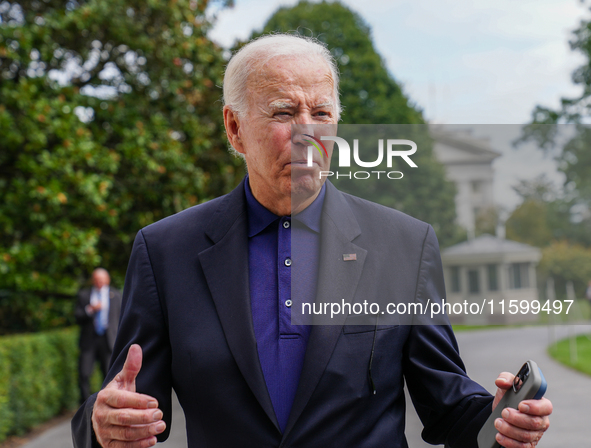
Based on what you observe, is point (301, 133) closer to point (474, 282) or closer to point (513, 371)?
point (474, 282)

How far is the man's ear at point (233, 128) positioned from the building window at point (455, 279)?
2.62 feet

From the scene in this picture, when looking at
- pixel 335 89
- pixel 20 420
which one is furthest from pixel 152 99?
pixel 335 89

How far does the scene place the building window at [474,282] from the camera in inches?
69.7

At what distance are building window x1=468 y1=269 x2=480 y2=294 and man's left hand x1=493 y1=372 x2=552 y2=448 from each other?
0.25 metres

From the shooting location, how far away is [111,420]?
166 cm

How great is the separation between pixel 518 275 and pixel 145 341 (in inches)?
43.5

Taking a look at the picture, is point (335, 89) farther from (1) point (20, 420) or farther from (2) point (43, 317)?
(2) point (43, 317)

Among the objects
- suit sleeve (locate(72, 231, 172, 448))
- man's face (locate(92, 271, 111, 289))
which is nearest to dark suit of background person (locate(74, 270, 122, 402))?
man's face (locate(92, 271, 111, 289))

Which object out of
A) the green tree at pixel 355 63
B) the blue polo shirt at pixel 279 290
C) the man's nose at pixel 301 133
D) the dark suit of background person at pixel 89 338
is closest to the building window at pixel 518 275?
the blue polo shirt at pixel 279 290

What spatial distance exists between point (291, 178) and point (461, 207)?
499 mm

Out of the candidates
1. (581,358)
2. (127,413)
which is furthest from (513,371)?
(581,358)

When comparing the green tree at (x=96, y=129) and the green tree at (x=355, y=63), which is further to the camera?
the green tree at (x=355, y=63)

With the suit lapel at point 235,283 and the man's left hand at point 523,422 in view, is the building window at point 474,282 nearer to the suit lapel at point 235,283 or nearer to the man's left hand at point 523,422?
the man's left hand at point 523,422

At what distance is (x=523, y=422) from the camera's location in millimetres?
1578
